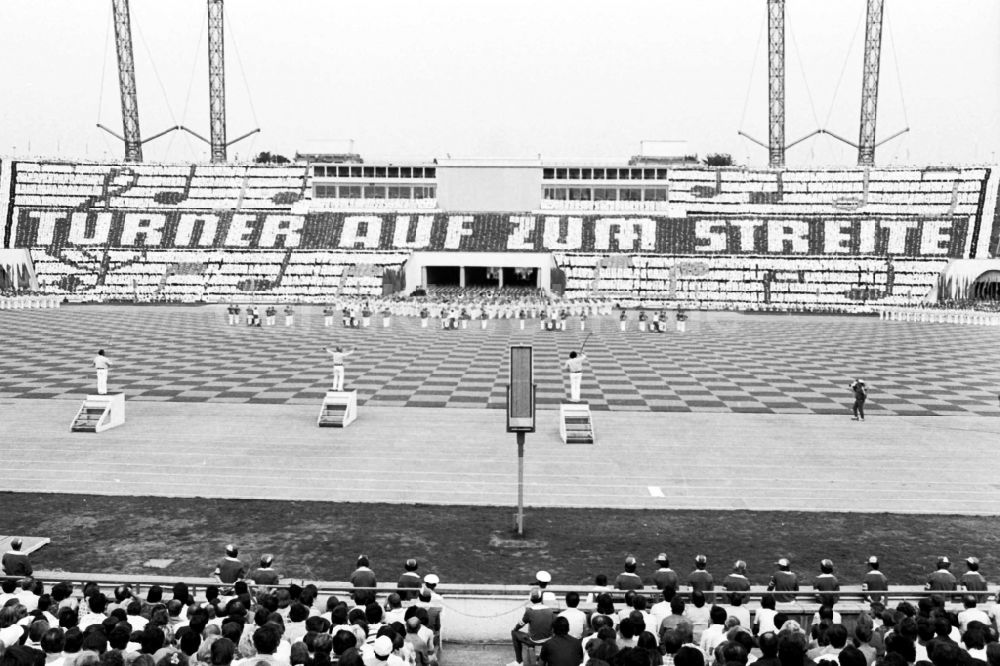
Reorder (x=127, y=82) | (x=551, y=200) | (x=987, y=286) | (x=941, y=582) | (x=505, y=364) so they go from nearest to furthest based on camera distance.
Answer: (x=941, y=582) → (x=505, y=364) → (x=987, y=286) → (x=551, y=200) → (x=127, y=82)

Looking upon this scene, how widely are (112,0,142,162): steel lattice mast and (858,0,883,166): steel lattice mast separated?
8357 centimetres

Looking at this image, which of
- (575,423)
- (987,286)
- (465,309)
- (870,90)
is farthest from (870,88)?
(575,423)

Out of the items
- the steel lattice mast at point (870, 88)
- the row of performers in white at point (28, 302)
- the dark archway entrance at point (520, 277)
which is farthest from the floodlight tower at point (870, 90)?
the row of performers in white at point (28, 302)

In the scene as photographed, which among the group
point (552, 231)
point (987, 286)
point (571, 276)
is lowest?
point (987, 286)

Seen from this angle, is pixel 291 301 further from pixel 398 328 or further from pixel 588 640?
pixel 588 640

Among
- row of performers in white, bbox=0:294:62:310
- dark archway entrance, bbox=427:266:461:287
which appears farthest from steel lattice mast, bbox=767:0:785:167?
row of performers in white, bbox=0:294:62:310

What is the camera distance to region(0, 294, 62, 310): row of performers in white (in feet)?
202

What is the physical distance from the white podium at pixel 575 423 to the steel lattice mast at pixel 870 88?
299 feet

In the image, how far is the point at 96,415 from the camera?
63.4 ft

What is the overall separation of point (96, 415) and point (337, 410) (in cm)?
549

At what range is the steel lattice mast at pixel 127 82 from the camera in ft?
309

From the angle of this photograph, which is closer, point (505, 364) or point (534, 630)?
point (534, 630)

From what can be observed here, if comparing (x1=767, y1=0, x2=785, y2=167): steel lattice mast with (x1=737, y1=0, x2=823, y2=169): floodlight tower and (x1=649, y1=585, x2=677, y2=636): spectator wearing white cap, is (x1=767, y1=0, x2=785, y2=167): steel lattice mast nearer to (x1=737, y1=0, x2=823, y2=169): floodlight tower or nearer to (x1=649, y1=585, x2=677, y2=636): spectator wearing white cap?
(x1=737, y1=0, x2=823, y2=169): floodlight tower

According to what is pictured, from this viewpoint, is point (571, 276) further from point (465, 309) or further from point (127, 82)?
point (127, 82)
